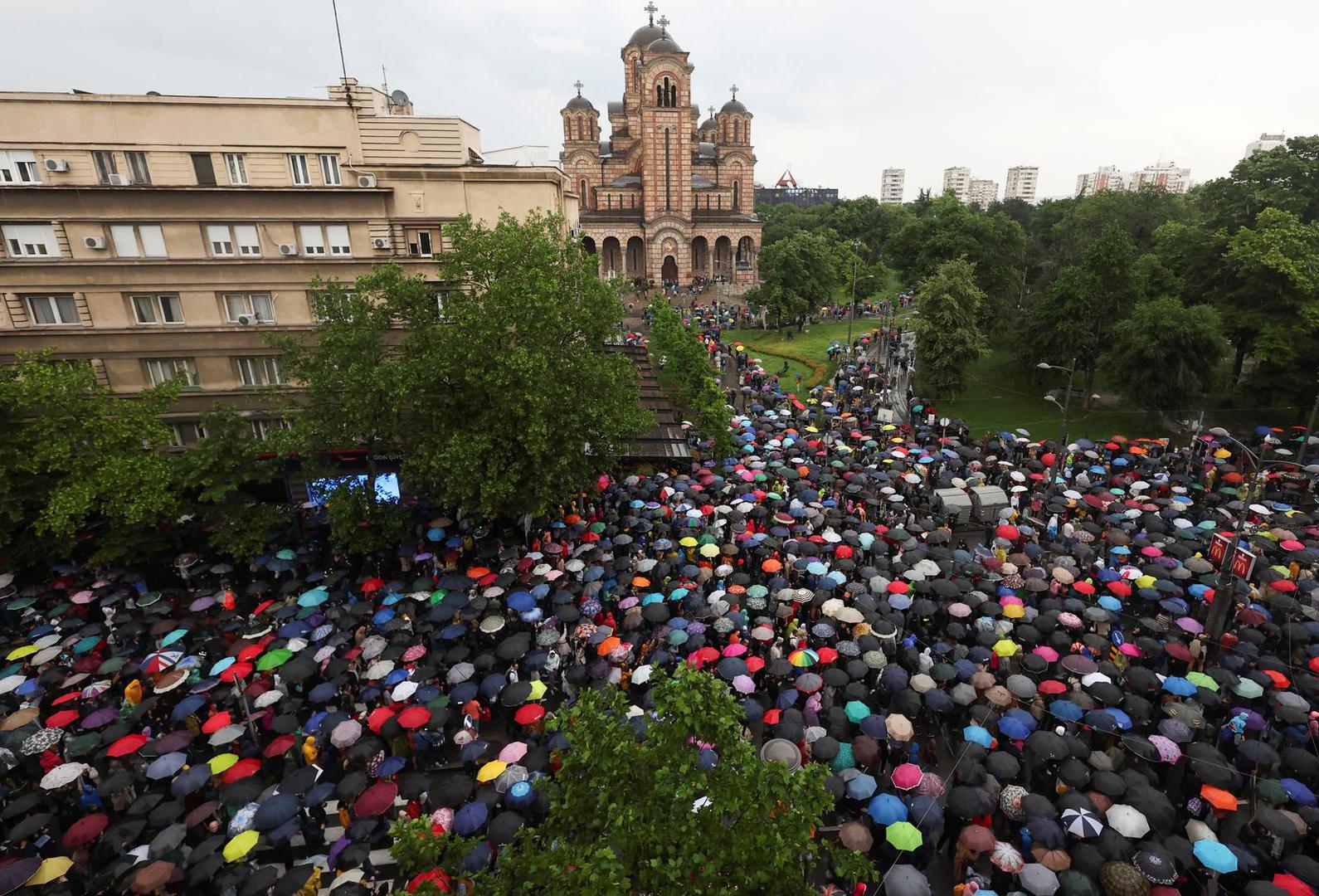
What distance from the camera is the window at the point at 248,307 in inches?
968

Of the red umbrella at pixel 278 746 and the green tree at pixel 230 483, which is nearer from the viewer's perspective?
the red umbrella at pixel 278 746

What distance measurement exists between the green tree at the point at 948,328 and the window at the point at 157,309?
3588 cm

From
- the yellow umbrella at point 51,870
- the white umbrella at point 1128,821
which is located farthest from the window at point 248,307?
the white umbrella at point 1128,821

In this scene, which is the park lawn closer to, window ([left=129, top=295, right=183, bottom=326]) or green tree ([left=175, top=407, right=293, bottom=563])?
green tree ([left=175, top=407, right=293, bottom=563])

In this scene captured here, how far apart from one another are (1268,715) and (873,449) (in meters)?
17.1

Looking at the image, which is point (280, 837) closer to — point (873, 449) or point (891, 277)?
point (873, 449)

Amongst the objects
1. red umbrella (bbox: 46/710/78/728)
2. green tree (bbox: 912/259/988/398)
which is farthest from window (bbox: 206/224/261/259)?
green tree (bbox: 912/259/988/398)

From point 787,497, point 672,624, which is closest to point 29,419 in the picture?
point 672,624

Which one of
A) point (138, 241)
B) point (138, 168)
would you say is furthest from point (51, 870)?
point (138, 168)

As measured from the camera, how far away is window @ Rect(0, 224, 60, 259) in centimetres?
2253

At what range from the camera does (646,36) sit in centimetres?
7588

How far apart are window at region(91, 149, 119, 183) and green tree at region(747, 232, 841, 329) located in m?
44.9

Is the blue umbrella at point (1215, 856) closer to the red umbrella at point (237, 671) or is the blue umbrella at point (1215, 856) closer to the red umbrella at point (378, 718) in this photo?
the red umbrella at point (378, 718)

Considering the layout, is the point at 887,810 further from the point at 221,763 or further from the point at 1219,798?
the point at 221,763
